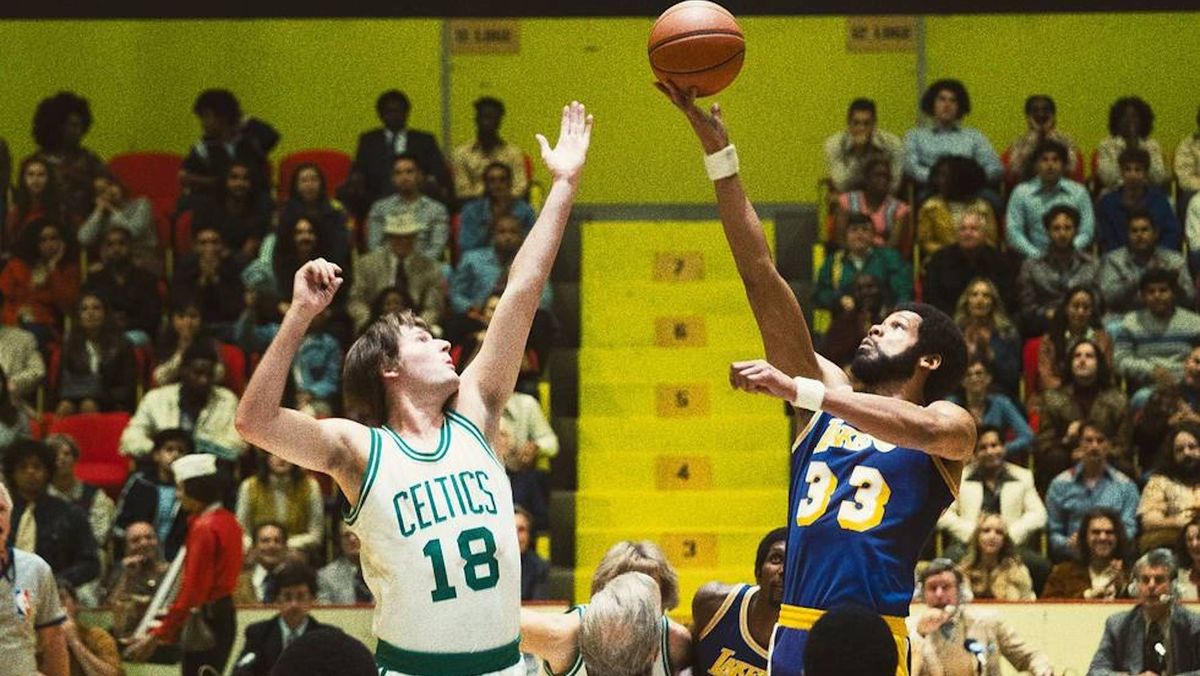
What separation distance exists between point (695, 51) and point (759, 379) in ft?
5.71

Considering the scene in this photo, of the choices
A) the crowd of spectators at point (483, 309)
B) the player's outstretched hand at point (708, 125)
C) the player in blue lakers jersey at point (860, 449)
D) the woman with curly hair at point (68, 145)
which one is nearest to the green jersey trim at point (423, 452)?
the player in blue lakers jersey at point (860, 449)

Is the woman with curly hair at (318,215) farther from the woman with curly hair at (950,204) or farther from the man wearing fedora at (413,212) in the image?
the woman with curly hair at (950,204)

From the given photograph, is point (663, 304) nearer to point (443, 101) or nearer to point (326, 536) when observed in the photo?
point (443, 101)

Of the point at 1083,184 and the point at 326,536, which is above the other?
the point at 1083,184

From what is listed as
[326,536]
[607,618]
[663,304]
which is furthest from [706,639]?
[663,304]

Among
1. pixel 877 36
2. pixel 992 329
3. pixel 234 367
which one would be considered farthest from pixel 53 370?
pixel 877 36

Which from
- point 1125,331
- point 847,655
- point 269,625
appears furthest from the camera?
point 1125,331

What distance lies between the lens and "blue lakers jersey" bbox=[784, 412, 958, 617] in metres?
5.64

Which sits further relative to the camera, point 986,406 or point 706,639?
point 986,406

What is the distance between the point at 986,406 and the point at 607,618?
6850 mm

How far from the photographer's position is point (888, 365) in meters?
5.91

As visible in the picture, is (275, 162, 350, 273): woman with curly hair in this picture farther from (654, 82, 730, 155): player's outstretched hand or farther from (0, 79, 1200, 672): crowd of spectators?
(654, 82, 730, 155): player's outstretched hand

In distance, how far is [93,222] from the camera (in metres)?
14.2

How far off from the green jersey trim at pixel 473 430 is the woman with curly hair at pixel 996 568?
582cm
